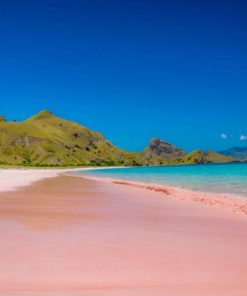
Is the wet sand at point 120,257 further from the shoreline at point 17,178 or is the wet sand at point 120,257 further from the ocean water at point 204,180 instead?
the ocean water at point 204,180

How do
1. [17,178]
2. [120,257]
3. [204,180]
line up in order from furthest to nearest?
1. [17,178]
2. [204,180]
3. [120,257]

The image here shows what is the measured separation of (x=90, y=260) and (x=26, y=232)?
3665 millimetres

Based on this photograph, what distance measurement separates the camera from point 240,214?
1823cm

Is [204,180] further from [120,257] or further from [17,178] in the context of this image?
[120,257]

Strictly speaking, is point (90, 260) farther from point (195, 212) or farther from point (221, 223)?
point (195, 212)

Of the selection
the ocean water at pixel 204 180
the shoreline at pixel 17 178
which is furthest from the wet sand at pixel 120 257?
the ocean water at pixel 204 180

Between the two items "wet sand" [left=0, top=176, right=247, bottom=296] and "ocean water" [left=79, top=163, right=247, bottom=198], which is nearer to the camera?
"wet sand" [left=0, top=176, right=247, bottom=296]

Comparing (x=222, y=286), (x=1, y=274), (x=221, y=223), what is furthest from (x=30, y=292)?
(x=221, y=223)

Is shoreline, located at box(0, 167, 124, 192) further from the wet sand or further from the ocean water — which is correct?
the wet sand

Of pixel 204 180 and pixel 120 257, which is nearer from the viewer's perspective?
pixel 120 257

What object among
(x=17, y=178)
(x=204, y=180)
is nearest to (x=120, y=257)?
(x=204, y=180)

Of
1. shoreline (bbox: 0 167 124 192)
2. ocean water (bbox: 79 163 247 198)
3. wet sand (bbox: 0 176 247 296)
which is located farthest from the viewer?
ocean water (bbox: 79 163 247 198)

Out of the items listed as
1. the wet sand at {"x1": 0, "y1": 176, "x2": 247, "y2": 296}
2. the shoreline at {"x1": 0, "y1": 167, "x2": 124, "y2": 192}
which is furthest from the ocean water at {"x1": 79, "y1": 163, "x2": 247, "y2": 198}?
the wet sand at {"x1": 0, "y1": 176, "x2": 247, "y2": 296}

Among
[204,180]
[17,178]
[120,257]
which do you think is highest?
[204,180]
